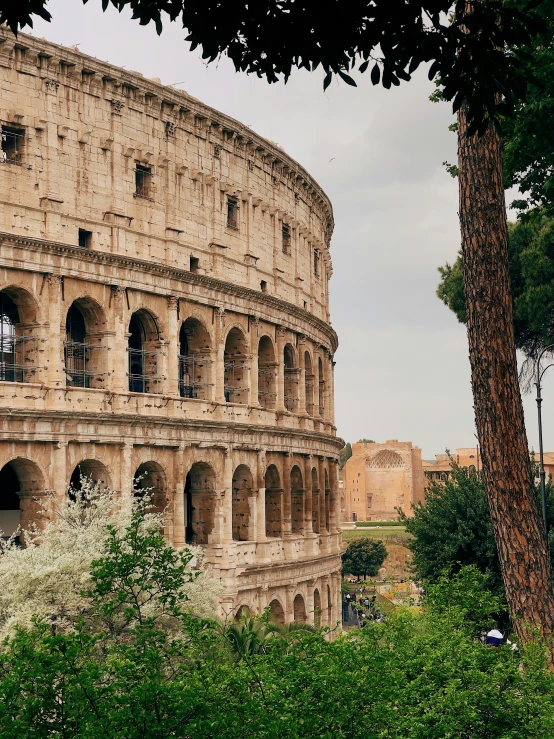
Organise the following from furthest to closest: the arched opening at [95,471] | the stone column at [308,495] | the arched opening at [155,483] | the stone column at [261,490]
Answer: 1. the stone column at [308,495]
2. the stone column at [261,490]
3. the arched opening at [155,483]
4. the arched opening at [95,471]

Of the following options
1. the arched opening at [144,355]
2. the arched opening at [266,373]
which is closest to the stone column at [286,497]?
the arched opening at [266,373]

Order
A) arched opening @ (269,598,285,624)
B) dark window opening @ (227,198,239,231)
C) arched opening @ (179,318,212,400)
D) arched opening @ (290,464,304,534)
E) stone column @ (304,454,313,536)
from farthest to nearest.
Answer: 1. arched opening @ (290,464,304,534)
2. stone column @ (304,454,313,536)
3. arched opening @ (269,598,285,624)
4. dark window opening @ (227,198,239,231)
5. arched opening @ (179,318,212,400)

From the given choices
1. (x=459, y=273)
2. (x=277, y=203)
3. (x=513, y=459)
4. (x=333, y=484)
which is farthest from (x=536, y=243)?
(x=513, y=459)

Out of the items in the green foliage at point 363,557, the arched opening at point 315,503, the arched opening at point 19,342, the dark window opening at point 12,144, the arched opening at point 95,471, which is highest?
the dark window opening at point 12,144

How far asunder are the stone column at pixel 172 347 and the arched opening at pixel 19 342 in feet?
14.9

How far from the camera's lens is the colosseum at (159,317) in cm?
2684

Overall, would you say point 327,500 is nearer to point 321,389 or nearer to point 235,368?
point 321,389

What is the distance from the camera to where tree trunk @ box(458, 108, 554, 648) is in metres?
13.0

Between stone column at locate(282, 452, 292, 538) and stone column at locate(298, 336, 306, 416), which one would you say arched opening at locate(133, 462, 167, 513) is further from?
stone column at locate(298, 336, 306, 416)

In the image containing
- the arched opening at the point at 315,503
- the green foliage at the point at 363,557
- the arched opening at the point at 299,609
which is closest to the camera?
the arched opening at the point at 299,609

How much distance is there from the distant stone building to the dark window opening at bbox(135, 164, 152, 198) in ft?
247

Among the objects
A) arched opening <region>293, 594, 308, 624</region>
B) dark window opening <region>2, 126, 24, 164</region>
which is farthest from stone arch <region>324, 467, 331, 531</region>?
dark window opening <region>2, 126, 24, 164</region>

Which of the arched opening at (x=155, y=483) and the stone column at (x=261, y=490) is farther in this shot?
the stone column at (x=261, y=490)

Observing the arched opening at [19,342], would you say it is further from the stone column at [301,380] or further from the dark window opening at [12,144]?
the stone column at [301,380]
